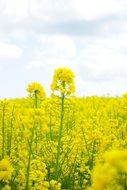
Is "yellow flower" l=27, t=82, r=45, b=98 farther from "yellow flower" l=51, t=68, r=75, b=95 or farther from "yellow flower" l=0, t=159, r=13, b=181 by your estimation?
"yellow flower" l=0, t=159, r=13, b=181

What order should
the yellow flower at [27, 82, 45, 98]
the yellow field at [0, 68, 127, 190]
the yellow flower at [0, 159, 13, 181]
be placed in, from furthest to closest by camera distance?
the yellow flower at [27, 82, 45, 98] < the yellow field at [0, 68, 127, 190] < the yellow flower at [0, 159, 13, 181]

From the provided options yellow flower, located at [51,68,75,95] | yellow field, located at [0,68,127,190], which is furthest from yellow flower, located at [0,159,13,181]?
yellow flower, located at [51,68,75,95]

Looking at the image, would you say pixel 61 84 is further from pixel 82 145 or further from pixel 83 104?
pixel 83 104

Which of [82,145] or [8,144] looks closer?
[82,145]

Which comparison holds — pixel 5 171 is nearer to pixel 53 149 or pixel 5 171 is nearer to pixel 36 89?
pixel 36 89

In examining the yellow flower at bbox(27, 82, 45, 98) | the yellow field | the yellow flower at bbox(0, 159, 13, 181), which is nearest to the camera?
the yellow flower at bbox(0, 159, 13, 181)

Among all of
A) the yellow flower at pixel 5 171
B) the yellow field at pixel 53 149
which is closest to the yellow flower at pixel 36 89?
the yellow field at pixel 53 149

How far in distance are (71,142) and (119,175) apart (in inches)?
180

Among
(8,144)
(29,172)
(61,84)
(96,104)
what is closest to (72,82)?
(61,84)

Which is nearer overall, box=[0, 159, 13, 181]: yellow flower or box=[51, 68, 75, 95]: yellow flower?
box=[0, 159, 13, 181]: yellow flower

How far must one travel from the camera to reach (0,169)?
4.20m

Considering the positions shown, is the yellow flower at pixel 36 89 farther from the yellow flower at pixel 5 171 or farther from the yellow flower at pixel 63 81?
the yellow flower at pixel 5 171

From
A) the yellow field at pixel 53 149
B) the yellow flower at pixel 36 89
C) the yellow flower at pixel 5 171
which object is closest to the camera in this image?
the yellow flower at pixel 5 171

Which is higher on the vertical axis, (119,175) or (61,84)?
(61,84)
